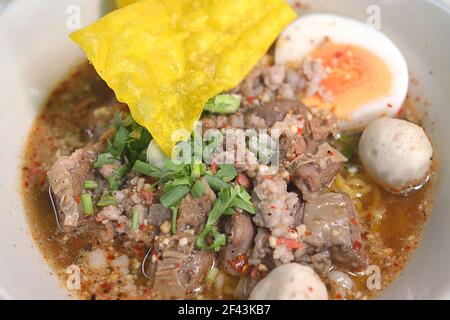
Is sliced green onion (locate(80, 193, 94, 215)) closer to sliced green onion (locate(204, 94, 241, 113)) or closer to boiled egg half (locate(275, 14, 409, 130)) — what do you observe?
sliced green onion (locate(204, 94, 241, 113))

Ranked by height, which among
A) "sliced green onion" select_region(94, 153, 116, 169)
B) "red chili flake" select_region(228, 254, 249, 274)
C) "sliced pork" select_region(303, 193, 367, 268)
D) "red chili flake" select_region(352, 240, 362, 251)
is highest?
"sliced green onion" select_region(94, 153, 116, 169)

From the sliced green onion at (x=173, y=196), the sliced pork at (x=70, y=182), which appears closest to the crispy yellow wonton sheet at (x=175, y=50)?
the sliced green onion at (x=173, y=196)

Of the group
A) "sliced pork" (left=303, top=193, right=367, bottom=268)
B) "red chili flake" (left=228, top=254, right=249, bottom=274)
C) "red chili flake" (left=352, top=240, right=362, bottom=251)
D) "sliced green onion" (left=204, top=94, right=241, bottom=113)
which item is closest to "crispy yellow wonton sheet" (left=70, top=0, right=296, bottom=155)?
"sliced green onion" (left=204, top=94, right=241, bottom=113)

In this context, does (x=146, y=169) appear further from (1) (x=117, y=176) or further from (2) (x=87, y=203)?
(2) (x=87, y=203)

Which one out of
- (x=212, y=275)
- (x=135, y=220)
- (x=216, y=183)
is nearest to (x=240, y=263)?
(x=212, y=275)

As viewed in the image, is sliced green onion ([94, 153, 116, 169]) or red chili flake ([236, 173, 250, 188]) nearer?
red chili flake ([236, 173, 250, 188])

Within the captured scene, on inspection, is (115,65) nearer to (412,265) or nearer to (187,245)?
(187,245)
